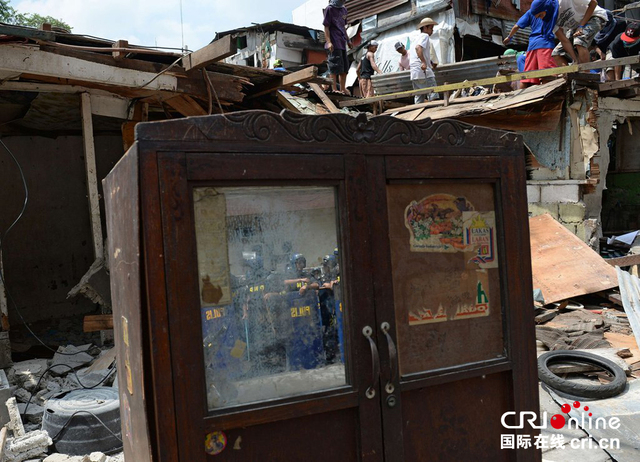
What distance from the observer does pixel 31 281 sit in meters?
8.26

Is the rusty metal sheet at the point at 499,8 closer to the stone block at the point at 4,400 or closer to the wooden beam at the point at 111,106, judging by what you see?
the wooden beam at the point at 111,106

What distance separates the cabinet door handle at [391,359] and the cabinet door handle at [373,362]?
0.18 feet

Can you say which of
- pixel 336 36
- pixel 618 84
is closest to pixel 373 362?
pixel 618 84

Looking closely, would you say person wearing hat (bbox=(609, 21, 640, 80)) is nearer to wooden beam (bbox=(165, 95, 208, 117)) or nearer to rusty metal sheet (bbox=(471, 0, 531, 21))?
rusty metal sheet (bbox=(471, 0, 531, 21))

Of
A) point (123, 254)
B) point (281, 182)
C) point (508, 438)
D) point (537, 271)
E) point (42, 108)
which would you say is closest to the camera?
point (281, 182)

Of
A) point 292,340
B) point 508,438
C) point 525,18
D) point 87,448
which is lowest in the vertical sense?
point 87,448

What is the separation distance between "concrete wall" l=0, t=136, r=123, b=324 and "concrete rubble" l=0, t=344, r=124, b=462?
2.70 m

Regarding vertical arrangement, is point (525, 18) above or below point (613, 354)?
above

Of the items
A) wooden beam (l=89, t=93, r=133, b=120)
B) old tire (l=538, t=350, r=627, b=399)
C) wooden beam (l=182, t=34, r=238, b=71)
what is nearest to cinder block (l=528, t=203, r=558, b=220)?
old tire (l=538, t=350, r=627, b=399)

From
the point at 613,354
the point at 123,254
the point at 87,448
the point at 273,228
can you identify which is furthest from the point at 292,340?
the point at 613,354

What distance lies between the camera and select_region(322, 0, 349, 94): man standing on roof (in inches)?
442

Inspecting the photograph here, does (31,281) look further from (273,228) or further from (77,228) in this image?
(273,228)

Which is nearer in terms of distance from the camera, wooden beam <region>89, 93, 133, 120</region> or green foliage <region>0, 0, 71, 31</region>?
wooden beam <region>89, 93, 133, 120</region>

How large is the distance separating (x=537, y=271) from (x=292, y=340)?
6.11 meters
